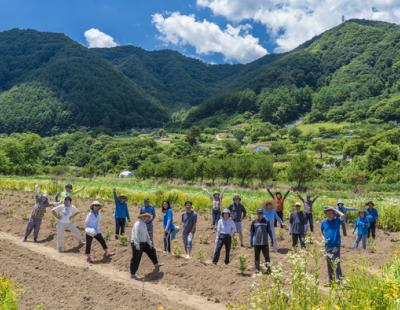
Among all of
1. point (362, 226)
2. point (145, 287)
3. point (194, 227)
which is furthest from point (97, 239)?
point (362, 226)

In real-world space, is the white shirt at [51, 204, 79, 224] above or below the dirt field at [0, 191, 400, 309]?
above

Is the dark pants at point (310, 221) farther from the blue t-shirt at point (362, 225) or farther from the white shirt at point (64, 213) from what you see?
the white shirt at point (64, 213)

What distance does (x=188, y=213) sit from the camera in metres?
11.4

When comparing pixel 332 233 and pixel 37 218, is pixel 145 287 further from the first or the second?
pixel 37 218

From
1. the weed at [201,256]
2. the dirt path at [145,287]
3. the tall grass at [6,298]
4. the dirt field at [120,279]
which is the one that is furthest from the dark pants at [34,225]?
the tall grass at [6,298]

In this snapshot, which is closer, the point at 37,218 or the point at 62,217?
the point at 62,217

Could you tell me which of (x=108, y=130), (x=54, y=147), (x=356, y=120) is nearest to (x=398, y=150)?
(x=356, y=120)

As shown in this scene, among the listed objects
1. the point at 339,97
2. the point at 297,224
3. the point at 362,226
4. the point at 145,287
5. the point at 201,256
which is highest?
the point at 339,97

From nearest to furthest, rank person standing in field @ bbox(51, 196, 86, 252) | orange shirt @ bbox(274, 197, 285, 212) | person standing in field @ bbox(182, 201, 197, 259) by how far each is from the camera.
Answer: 1. person standing in field @ bbox(182, 201, 197, 259)
2. person standing in field @ bbox(51, 196, 86, 252)
3. orange shirt @ bbox(274, 197, 285, 212)

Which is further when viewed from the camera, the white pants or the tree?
the tree

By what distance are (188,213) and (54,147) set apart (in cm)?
13734

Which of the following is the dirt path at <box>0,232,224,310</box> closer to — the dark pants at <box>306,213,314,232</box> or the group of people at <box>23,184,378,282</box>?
the group of people at <box>23,184,378,282</box>

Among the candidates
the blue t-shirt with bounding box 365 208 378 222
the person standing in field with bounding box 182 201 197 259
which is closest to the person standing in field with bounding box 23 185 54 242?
the person standing in field with bounding box 182 201 197 259

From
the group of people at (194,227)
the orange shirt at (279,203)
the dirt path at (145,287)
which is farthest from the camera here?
the orange shirt at (279,203)
